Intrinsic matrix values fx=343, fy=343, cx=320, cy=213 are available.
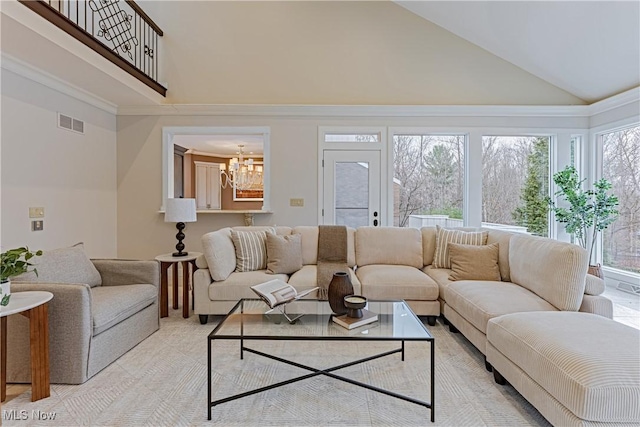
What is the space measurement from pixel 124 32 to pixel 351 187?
359cm

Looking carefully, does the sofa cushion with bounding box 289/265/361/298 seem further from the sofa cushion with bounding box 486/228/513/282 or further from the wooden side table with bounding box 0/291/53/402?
the wooden side table with bounding box 0/291/53/402

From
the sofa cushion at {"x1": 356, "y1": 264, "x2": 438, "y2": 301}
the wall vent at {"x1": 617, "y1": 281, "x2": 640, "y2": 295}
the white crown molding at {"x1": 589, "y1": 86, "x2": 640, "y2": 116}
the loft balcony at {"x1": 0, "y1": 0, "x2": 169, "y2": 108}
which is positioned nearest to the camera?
the loft balcony at {"x1": 0, "y1": 0, "x2": 169, "y2": 108}

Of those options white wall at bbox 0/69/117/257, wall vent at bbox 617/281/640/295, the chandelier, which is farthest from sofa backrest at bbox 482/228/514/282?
the chandelier

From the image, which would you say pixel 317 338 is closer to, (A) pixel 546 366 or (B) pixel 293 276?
(A) pixel 546 366

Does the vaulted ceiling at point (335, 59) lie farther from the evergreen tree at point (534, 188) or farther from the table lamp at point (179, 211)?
the table lamp at point (179, 211)

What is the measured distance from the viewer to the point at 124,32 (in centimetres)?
437

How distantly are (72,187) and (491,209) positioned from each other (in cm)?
556

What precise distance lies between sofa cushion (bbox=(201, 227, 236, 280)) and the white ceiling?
4094 millimetres

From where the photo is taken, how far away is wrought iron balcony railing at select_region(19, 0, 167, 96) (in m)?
3.80

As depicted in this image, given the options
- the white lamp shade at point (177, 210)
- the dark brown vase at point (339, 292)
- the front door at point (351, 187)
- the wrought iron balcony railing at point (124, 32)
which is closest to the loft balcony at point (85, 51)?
the wrought iron balcony railing at point (124, 32)

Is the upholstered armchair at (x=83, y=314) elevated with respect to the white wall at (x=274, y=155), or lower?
lower

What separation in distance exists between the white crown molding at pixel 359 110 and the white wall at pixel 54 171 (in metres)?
0.86

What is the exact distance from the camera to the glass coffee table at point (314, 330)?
6.22ft

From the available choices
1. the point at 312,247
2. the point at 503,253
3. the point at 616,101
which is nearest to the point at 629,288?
the point at 616,101
